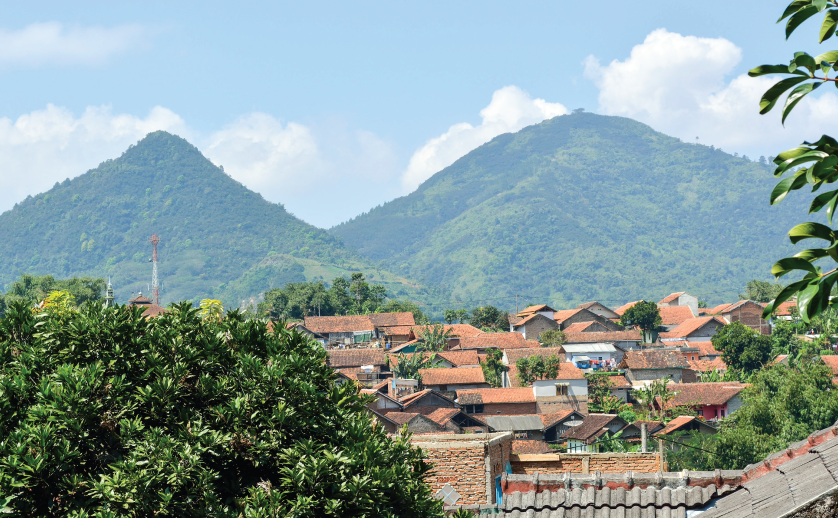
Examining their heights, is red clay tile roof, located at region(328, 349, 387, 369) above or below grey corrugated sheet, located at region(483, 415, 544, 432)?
above

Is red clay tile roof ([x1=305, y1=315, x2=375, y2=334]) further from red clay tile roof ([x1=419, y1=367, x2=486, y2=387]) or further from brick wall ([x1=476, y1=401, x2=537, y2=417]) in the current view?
brick wall ([x1=476, y1=401, x2=537, y2=417])

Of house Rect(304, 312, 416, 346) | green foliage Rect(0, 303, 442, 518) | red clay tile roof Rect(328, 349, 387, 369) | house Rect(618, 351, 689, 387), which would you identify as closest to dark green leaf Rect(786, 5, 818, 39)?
green foliage Rect(0, 303, 442, 518)

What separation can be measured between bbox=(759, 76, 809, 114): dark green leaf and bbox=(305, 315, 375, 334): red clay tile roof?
85.1 metres

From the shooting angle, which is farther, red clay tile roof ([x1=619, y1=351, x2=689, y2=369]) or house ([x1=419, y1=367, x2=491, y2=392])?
red clay tile roof ([x1=619, y1=351, x2=689, y2=369])

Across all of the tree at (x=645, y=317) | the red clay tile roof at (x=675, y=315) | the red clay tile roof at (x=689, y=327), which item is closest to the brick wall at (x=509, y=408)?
the tree at (x=645, y=317)

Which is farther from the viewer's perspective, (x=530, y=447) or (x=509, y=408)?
(x=509, y=408)

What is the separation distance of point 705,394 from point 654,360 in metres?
14.5

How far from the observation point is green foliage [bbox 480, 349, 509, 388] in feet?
212

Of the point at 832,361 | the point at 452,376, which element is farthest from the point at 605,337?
the point at 452,376

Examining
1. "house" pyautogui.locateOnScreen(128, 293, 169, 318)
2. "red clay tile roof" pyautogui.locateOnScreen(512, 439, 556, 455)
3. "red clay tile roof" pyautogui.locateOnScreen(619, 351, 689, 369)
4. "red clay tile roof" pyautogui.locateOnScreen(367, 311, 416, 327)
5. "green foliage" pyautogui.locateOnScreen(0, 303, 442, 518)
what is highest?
"red clay tile roof" pyautogui.locateOnScreen(367, 311, 416, 327)

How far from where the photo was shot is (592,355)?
76.6m

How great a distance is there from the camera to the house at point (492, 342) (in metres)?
77.8

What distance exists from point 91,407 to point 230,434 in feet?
3.92

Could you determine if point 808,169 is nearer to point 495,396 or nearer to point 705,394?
point 495,396
